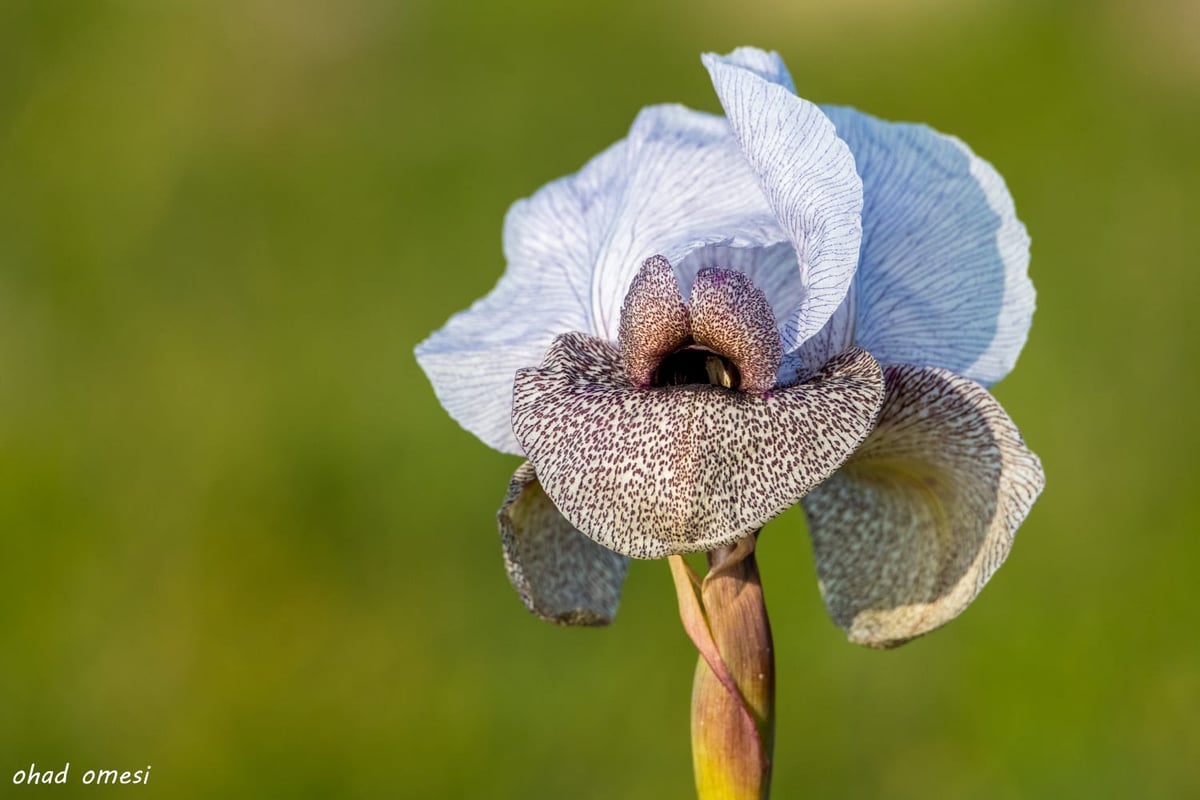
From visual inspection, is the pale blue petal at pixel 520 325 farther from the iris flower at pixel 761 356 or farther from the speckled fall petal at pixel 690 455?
the speckled fall petal at pixel 690 455

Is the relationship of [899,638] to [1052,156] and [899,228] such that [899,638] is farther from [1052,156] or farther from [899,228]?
[1052,156]

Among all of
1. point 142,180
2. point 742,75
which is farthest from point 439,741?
point 142,180

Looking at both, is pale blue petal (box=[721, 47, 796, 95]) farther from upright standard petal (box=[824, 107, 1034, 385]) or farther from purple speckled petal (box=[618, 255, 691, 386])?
purple speckled petal (box=[618, 255, 691, 386])

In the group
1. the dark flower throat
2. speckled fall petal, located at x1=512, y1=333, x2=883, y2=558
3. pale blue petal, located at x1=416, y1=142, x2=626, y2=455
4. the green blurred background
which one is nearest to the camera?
speckled fall petal, located at x1=512, y1=333, x2=883, y2=558

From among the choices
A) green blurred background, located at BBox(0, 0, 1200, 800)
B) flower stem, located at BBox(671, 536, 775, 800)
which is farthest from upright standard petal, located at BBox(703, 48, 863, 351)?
green blurred background, located at BBox(0, 0, 1200, 800)

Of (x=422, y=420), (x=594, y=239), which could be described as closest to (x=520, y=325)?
(x=594, y=239)

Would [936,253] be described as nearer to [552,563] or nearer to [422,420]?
[552,563]

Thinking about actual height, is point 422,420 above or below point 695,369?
below
